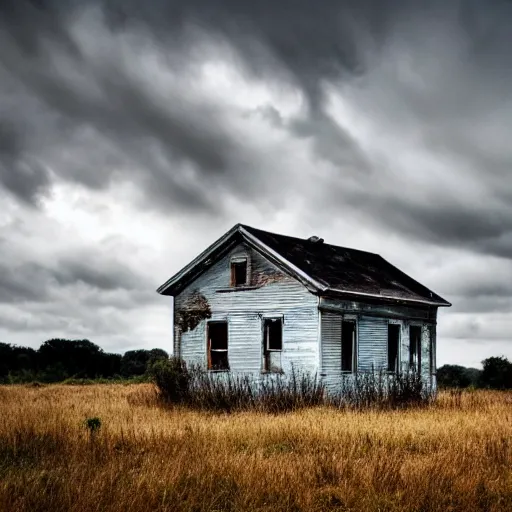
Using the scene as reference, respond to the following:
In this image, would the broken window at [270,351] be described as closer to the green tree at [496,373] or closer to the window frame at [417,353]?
the window frame at [417,353]

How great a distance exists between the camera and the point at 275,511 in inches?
306

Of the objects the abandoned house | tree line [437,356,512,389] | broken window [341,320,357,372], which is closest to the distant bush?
the abandoned house

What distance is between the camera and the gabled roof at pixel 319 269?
70.3 ft

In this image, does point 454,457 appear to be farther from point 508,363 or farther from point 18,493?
point 508,363

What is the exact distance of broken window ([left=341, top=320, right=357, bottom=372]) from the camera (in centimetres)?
2234

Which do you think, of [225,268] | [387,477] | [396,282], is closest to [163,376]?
[225,268]

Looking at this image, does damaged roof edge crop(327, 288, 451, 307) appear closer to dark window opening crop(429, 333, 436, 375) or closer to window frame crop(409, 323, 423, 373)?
window frame crop(409, 323, 423, 373)

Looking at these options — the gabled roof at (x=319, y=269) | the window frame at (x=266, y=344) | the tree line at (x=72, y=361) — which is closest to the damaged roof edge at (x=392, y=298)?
the gabled roof at (x=319, y=269)

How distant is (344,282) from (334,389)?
335cm

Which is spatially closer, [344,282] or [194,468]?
[194,468]

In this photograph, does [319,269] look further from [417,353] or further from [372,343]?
[417,353]

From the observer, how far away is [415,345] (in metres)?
25.9

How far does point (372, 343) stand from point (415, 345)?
140 inches

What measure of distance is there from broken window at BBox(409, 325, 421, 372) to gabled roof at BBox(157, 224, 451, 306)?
42.9 inches
